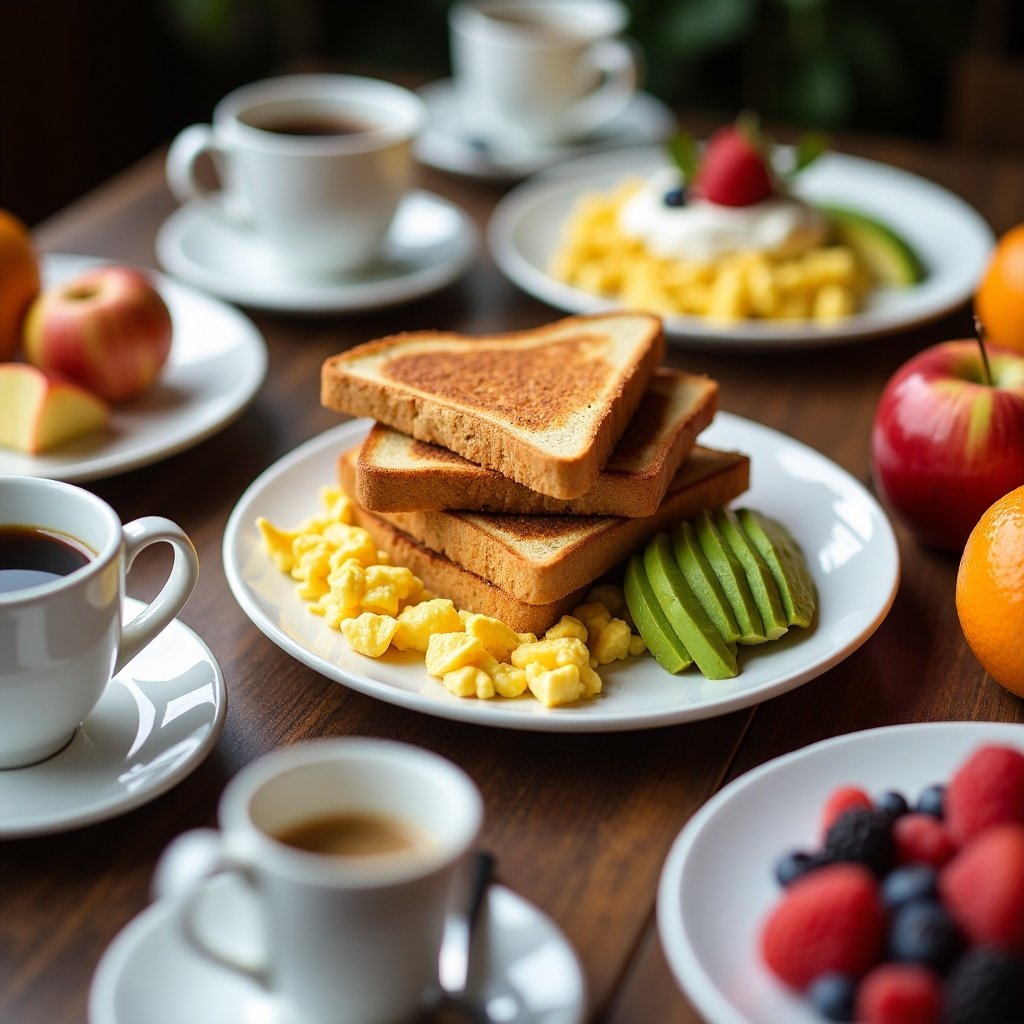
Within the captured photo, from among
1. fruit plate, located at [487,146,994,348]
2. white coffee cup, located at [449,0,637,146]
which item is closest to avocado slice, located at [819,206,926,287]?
fruit plate, located at [487,146,994,348]

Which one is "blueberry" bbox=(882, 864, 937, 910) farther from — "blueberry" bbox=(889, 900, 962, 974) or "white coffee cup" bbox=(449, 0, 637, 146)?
"white coffee cup" bbox=(449, 0, 637, 146)

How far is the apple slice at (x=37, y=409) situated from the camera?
156cm

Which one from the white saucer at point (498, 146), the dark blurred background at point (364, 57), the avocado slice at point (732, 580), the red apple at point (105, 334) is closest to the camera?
the avocado slice at point (732, 580)

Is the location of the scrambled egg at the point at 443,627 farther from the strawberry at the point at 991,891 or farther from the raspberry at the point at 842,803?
the strawberry at the point at 991,891

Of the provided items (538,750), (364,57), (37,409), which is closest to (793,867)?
(538,750)

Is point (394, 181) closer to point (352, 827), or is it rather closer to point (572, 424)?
point (572, 424)

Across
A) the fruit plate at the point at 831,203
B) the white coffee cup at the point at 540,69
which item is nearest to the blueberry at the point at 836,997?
the fruit plate at the point at 831,203

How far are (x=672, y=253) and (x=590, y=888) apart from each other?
4.05 feet

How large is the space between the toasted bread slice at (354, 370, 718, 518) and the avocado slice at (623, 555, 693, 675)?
80 millimetres

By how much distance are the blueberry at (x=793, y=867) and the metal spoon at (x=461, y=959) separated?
0.21 m

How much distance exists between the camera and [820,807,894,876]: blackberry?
900mm

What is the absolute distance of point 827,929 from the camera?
83 centimetres

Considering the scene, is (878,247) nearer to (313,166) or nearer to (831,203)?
(831,203)

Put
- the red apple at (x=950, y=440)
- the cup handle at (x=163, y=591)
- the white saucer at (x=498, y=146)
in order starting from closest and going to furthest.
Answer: the cup handle at (x=163, y=591), the red apple at (x=950, y=440), the white saucer at (x=498, y=146)
